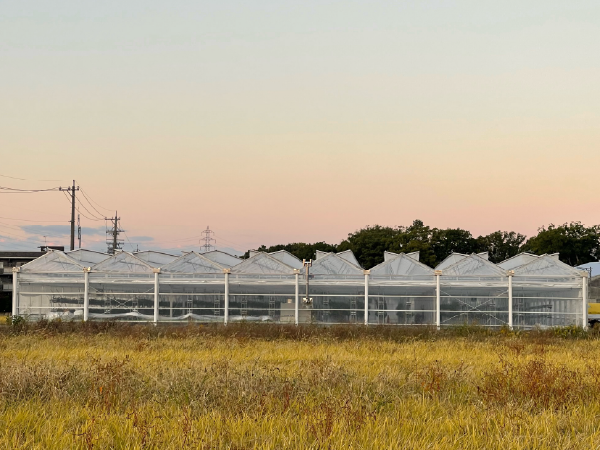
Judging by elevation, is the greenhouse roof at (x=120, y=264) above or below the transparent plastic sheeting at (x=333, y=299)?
above

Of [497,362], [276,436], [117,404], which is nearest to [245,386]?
[117,404]

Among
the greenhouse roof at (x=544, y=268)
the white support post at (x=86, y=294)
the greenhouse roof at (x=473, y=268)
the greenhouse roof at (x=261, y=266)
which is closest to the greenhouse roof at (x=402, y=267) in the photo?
the greenhouse roof at (x=473, y=268)

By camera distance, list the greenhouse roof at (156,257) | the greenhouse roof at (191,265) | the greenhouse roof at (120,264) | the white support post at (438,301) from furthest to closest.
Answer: the greenhouse roof at (156,257)
the greenhouse roof at (120,264)
the greenhouse roof at (191,265)
the white support post at (438,301)

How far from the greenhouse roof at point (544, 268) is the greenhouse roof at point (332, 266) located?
7.95 meters

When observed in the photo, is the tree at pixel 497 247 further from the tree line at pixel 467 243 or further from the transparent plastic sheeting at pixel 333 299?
the transparent plastic sheeting at pixel 333 299

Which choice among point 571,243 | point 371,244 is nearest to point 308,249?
point 371,244

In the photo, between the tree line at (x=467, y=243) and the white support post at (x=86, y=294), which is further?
the tree line at (x=467, y=243)

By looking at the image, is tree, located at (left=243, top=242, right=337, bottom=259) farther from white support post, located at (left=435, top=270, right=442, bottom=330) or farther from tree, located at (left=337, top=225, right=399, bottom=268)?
white support post, located at (left=435, top=270, right=442, bottom=330)

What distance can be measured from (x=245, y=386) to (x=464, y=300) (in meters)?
23.0

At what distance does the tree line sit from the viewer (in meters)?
78.4

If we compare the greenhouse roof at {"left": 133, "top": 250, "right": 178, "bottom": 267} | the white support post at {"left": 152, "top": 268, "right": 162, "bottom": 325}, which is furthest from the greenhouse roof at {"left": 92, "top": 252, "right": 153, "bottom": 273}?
the greenhouse roof at {"left": 133, "top": 250, "right": 178, "bottom": 267}

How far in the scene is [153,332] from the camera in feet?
75.8

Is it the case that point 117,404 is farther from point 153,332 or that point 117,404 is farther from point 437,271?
point 437,271

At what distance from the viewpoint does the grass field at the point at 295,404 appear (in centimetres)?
712
